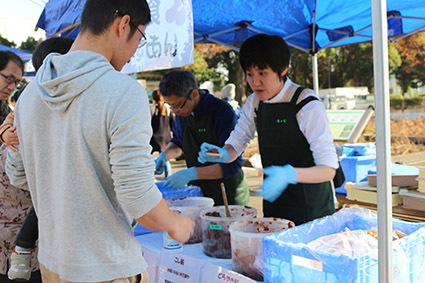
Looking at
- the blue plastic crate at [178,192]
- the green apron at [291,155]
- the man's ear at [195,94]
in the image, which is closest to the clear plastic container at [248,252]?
the green apron at [291,155]

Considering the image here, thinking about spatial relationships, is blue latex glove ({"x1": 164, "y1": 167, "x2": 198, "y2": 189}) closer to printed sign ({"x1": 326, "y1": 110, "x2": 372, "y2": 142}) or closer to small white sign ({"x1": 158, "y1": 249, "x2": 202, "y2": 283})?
small white sign ({"x1": 158, "y1": 249, "x2": 202, "y2": 283})

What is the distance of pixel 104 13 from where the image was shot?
3.96 ft

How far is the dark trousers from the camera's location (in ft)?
5.59

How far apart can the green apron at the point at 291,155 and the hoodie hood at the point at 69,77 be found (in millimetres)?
1206

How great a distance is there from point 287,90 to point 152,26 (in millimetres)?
849

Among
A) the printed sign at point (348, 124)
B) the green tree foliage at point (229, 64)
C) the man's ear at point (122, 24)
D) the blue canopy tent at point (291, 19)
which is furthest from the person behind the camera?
the green tree foliage at point (229, 64)

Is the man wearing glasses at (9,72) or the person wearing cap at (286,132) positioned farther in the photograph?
the man wearing glasses at (9,72)

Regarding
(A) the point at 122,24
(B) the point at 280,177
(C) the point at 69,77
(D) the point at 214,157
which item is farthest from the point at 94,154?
(D) the point at 214,157

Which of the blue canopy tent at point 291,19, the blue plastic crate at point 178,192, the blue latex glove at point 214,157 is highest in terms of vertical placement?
the blue canopy tent at point 291,19

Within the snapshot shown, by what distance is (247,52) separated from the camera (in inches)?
85.9

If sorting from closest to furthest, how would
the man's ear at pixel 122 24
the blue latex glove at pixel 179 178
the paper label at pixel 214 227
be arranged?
1. the man's ear at pixel 122 24
2. the paper label at pixel 214 227
3. the blue latex glove at pixel 179 178

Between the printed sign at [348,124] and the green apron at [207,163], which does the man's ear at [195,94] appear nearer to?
the green apron at [207,163]

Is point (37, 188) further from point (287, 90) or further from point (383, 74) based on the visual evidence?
point (287, 90)

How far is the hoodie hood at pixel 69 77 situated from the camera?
1139 mm
